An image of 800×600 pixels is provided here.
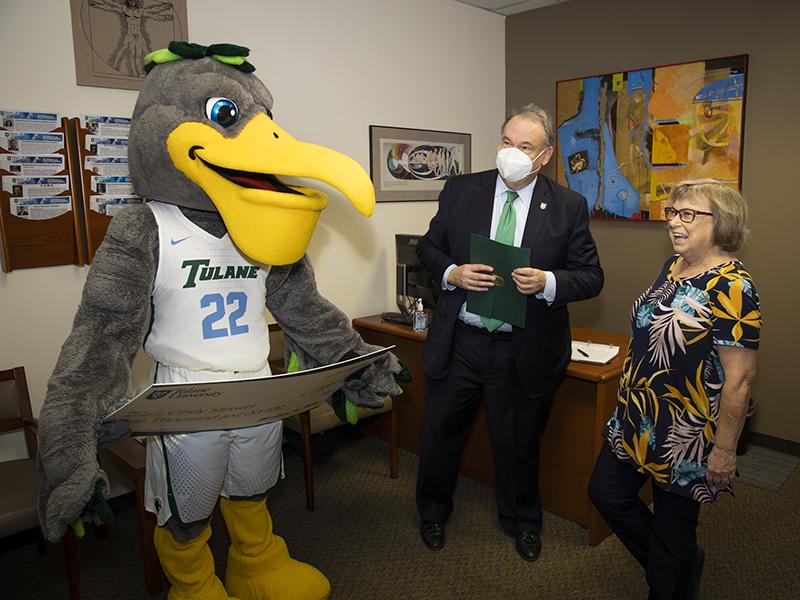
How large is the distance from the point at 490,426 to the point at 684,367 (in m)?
0.89

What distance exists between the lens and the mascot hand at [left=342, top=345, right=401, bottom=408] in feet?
7.00

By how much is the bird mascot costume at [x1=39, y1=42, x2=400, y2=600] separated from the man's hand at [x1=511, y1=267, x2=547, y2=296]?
714 mm

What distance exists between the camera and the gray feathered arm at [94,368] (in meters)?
1.51

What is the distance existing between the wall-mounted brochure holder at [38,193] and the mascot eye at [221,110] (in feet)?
3.68

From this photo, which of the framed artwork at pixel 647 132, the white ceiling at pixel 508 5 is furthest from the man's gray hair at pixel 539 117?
the white ceiling at pixel 508 5

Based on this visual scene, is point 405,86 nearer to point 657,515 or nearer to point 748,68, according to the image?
point 748,68

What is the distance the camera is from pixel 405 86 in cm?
363

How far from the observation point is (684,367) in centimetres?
173

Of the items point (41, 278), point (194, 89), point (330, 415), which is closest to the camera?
point (194, 89)

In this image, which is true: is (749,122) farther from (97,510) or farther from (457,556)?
(97,510)

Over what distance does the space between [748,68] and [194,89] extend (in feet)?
9.22

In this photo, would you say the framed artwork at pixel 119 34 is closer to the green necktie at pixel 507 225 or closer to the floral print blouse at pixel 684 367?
the green necktie at pixel 507 225

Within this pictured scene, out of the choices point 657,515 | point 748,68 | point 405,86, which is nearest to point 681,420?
point 657,515

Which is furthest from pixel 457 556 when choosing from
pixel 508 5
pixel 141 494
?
pixel 508 5
